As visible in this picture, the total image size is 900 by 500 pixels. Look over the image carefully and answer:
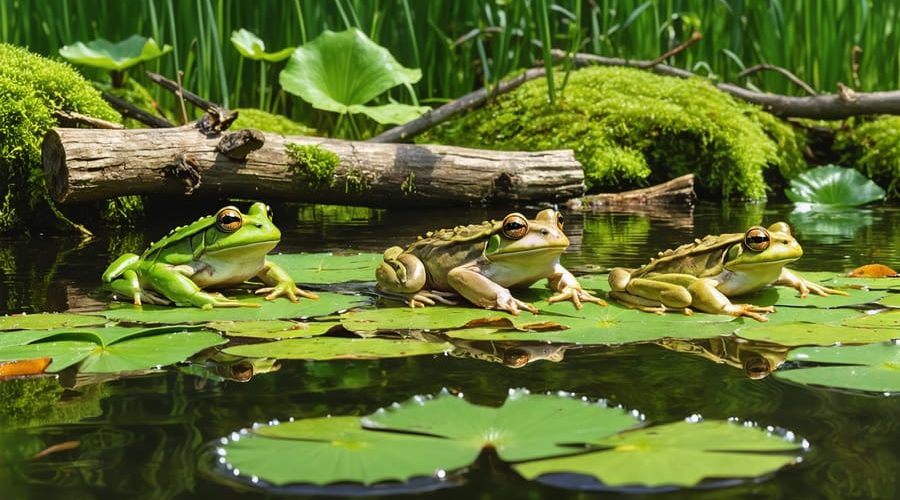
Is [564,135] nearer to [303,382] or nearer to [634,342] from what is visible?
[634,342]

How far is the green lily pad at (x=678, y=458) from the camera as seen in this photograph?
1604 millimetres

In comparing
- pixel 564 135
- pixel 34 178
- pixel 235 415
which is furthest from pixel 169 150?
pixel 235 415

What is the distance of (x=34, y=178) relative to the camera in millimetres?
6062

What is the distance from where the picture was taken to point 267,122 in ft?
26.9

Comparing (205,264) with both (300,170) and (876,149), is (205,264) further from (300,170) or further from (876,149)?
(876,149)

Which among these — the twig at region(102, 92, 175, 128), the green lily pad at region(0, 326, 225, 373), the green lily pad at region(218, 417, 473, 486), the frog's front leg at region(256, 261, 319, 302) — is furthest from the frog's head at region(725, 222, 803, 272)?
the twig at region(102, 92, 175, 128)

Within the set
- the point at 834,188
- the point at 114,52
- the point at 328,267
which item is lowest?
the point at 834,188

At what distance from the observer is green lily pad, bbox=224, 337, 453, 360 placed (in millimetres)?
2594

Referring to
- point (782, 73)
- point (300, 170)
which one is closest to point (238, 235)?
point (300, 170)

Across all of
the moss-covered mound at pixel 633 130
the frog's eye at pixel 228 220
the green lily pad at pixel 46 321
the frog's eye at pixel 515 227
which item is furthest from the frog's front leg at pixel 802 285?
the moss-covered mound at pixel 633 130

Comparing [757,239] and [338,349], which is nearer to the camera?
[338,349]

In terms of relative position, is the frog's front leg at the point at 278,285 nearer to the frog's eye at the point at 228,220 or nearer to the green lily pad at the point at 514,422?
the frog's eye at the point at 228,220

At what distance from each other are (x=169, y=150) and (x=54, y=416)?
406 centimetres

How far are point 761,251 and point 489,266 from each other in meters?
0.87
